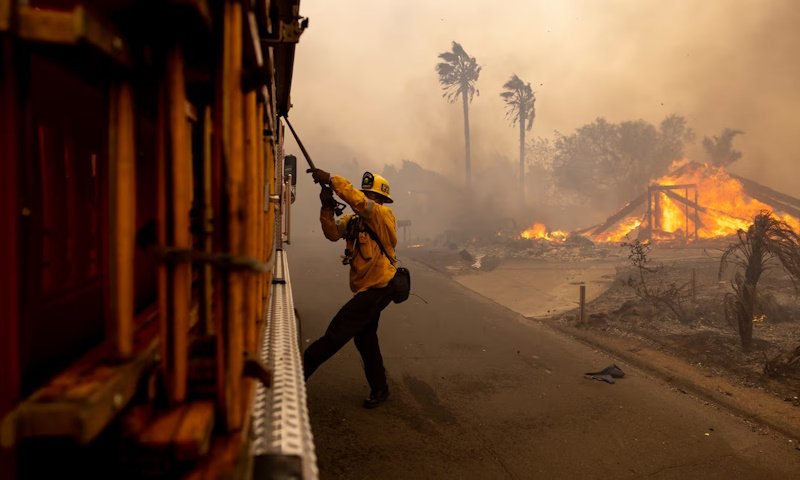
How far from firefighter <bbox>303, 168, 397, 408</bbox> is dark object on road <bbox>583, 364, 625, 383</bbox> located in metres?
2.80

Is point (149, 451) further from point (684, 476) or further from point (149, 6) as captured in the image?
point (684, 476)

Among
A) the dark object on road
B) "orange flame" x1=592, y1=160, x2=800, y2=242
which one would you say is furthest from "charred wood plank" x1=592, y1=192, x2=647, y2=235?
the dark object on road

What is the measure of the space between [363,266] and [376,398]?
4.66ft

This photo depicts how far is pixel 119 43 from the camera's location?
1.12 m

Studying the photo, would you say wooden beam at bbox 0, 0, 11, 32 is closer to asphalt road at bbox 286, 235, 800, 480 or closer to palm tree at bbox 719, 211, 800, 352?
asphalt road at bbox 286, 235, 800, 480

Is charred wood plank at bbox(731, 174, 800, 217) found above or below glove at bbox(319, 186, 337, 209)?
above

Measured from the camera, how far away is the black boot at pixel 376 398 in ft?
15.4

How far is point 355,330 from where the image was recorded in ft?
14.1

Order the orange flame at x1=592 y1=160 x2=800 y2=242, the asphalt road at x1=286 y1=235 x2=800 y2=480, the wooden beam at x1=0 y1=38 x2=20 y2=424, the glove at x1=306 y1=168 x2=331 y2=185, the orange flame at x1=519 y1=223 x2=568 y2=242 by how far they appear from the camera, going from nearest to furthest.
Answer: the wooden beam at x1=0 y1=38 x2=20 y2=424 < the asphalt road at x1=286 y1=235 x2=800 y2=480 < the glove at x1=306 y1=168 x2=331 y2=185 < the orange flame at x1=592 y1=160 x2=800 y2=242 < the orange flame at x1=519 y1=223 x2=568 y2=242

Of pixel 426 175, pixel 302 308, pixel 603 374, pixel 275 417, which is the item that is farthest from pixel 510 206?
pixel 275 417

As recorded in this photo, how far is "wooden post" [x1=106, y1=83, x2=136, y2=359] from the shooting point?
47.0 inches

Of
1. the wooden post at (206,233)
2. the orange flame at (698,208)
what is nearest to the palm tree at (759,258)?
the wooden post at (206,233)

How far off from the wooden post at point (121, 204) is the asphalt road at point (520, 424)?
2784 mm

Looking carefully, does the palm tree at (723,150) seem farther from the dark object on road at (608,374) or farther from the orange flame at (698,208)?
the dark object on road at (608,374)
